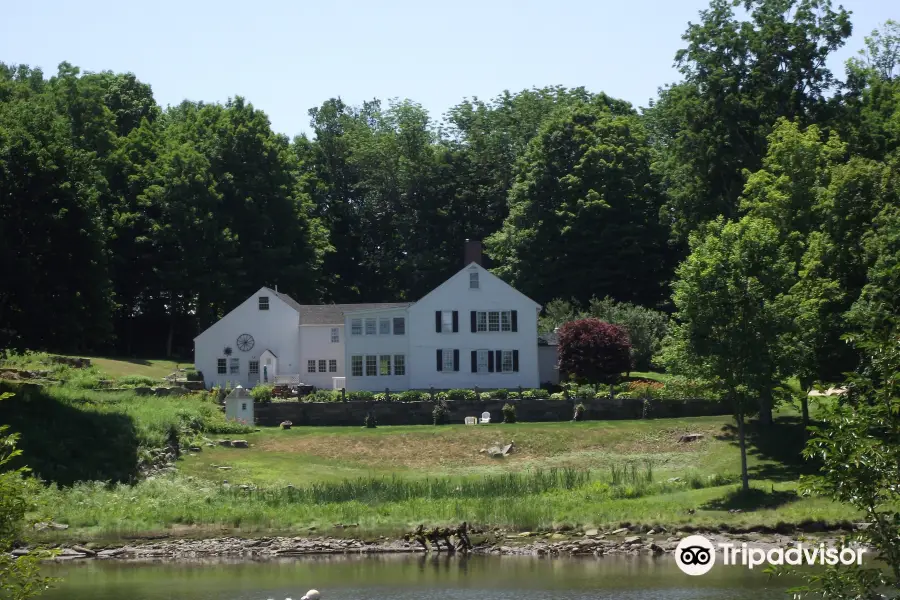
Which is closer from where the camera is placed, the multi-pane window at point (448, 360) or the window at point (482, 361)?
the window at point (482, 361)

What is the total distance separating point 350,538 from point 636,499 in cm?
914

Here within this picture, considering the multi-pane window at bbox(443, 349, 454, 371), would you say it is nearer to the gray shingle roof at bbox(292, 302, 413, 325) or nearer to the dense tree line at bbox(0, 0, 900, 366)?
the gray shingle roof at bbox(292, 302, 413, 325)

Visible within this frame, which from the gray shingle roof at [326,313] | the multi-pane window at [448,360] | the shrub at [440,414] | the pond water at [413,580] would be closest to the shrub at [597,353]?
the multi-pane window at [448,360]

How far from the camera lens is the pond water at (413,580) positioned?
1204 inches

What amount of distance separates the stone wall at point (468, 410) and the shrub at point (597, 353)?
4.10 metres

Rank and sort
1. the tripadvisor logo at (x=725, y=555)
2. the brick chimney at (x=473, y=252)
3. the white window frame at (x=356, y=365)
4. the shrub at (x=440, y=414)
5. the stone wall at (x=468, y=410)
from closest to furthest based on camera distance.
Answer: the tripadvisor logo at (x=725, y=555), the stone wall at (x=468, y=410), the shrub at (x=440, y=414), the white window frame at (x=356, y=365), the brick chimney at (x=473, y=252)

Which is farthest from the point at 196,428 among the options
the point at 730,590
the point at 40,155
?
the point at 730,590

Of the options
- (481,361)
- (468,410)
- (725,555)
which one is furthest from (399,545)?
(481,361)

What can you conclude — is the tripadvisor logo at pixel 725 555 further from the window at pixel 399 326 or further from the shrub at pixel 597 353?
the window at pixel 399 326

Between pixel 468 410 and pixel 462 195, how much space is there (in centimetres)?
4071

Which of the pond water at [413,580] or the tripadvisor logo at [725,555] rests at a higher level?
the tripadvisor logo at [725,555]

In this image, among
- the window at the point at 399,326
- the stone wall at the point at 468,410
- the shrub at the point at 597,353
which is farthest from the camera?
the window at the point at 399,326

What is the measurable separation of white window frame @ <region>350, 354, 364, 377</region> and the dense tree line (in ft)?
40.1

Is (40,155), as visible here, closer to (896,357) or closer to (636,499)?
(636,499)
